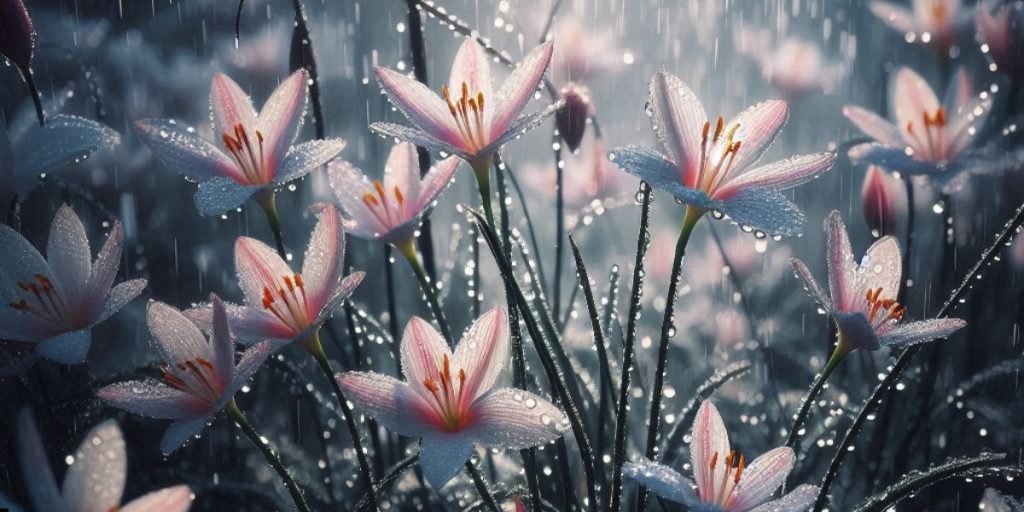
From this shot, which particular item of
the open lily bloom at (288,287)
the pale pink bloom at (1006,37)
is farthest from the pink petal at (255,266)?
the pale pink bloom at (1006,37)

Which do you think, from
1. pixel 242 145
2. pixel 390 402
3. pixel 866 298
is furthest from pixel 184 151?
pixel 866 298

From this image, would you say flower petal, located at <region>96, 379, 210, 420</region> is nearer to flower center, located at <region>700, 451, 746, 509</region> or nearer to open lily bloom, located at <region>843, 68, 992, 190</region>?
flower center, located at <region>700, 451, 746, 509</region>

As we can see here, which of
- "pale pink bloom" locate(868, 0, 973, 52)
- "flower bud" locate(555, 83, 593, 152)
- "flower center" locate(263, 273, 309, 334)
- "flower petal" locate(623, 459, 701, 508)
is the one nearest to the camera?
"flower petal" locate(623, 459, 701, 508)

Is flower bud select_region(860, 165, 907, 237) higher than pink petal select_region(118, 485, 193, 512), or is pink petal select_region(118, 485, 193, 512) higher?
flower bud select_region(860, 165, 907, 237)

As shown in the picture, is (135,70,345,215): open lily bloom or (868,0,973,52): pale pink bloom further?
(868,0,973,52): pale pink bloom

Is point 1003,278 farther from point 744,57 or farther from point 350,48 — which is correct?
point 350,48

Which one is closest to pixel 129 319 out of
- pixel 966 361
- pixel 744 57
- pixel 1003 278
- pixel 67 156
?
pixel 67 156

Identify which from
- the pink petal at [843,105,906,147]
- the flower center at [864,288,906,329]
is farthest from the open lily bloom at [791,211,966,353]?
the pink petal at [843,105,906,147]
